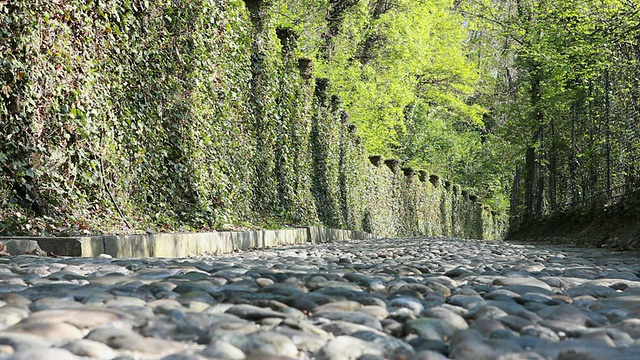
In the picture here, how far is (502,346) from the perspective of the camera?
2.07 meters

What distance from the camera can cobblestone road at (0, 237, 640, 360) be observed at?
196 centimetres

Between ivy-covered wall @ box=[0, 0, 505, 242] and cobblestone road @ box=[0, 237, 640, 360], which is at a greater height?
ivy-covered wall @ box=[0, 0, 505, 242]

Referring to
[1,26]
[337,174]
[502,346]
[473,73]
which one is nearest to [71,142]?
[1,26]

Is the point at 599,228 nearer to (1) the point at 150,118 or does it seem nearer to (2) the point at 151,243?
(1) the point at 150,118

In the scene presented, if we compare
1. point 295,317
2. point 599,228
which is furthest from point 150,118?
point 599,228

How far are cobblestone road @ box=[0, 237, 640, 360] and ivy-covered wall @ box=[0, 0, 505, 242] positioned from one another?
2.04m

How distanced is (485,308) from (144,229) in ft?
15.8

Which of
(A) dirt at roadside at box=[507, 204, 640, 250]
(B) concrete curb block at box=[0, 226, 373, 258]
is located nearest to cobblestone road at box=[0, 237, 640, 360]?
(B) concrete curb block at box=[0, 226, 373, 258]

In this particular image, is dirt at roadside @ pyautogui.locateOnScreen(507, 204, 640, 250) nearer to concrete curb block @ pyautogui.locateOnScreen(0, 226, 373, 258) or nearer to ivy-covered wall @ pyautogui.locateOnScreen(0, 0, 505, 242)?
concrete curb block @ pyautogui.locateOnScreen(0, 226, 373, 258)

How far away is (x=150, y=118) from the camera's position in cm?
752

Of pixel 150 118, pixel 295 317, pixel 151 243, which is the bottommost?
pixel 295 317

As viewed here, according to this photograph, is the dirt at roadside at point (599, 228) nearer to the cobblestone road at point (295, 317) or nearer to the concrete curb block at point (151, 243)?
the concrete curb block at point (151, 243)

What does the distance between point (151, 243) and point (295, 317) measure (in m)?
3.75

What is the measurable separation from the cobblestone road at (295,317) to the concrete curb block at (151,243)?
114cm
